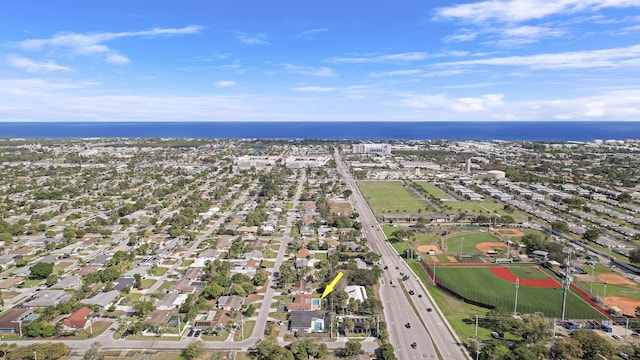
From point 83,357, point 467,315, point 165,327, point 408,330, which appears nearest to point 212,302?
point 165,327

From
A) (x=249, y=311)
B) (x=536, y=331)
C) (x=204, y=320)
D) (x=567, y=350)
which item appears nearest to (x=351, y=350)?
(x=249, y=311)

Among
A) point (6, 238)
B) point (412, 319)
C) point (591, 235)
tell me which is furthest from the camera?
point (591, 235)

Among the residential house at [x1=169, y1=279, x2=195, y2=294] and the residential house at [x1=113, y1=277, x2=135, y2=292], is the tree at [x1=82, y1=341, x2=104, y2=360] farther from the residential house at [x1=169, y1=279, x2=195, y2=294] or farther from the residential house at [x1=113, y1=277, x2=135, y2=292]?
the residential house at [x1=113, y1=277, x2=135, y2=292]

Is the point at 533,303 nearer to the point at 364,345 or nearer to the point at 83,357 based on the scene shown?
the point at 364,345

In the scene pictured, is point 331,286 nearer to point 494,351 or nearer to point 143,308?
point 494,351

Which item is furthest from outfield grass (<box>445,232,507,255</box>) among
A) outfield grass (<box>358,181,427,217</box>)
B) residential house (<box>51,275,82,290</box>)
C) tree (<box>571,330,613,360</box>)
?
residential house (<box>51,275,82,290</box>)

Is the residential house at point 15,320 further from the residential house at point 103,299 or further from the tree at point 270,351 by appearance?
the tree at point 270,351

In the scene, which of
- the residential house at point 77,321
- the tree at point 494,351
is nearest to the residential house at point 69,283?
the residential house at point 77,321
